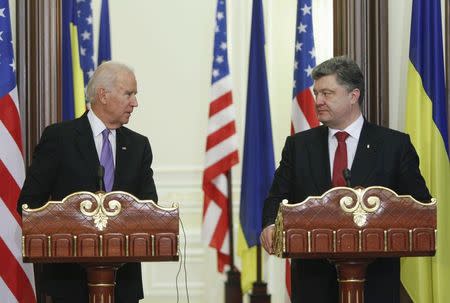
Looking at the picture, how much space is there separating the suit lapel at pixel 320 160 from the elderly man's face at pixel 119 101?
0.86 metres

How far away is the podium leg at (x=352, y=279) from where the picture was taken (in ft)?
11.5

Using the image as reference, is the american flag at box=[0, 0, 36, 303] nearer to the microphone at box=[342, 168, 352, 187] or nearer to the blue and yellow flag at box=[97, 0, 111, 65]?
the blue and yellow flag at box=[97, 0, 111, 65]

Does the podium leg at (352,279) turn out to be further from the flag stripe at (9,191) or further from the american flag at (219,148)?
the american flag at (219,148)

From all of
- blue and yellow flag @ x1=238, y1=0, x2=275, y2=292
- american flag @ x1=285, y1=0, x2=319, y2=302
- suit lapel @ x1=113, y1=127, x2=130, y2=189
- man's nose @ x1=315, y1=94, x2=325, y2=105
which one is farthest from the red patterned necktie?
blue and yellow flag @ x1=238, y1=0, x2=275, y2=292

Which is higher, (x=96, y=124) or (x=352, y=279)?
(x=96, y=124)

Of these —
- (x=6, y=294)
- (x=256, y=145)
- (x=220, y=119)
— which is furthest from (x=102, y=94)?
(x=220, y=119)

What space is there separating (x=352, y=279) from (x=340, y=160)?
0.57 meters

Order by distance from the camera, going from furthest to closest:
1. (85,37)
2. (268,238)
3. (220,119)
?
(220,119) < (85,37) < (268,238)

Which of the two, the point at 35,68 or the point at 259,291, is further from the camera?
the point at 259,291

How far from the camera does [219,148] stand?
6879mm

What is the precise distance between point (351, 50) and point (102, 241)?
100 inches

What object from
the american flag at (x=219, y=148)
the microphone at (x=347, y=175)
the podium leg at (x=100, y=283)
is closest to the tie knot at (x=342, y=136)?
the microphone at (x=347, y=175)

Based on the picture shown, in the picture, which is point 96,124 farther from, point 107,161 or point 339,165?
point 339,165

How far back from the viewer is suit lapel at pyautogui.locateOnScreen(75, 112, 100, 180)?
3.87 metres
